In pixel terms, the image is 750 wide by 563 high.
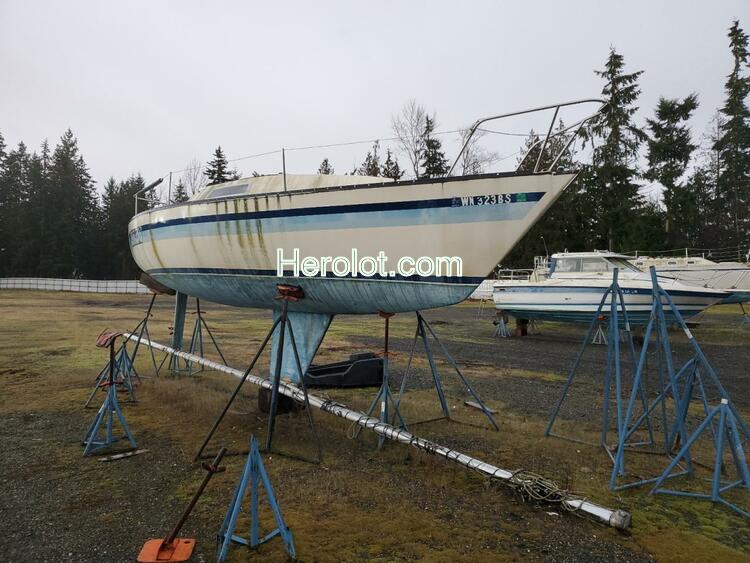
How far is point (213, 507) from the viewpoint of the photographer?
3.90m

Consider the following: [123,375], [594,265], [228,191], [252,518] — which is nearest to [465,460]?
[252,518]

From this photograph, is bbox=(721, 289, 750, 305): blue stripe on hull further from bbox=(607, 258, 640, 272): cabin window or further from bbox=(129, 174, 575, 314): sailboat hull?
bbox=(129, 174, 575, 314): sailboat hull

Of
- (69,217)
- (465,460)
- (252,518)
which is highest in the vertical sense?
(69,217)

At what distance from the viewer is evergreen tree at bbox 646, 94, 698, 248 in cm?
3438

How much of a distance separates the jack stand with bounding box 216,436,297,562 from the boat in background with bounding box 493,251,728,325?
41.4 ft

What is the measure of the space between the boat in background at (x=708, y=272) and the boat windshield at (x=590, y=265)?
1.99 m

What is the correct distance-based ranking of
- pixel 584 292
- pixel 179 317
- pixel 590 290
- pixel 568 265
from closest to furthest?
1. pixel 179 317
2. pixel 590 290
3. pixel 584 292
4. pixel 568 265

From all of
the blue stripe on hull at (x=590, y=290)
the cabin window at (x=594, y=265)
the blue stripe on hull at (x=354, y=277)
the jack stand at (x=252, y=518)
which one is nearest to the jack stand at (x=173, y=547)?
the jack stand at (x=252, y=518)

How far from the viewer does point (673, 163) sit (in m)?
35.8

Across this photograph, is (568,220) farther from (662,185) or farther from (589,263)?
(589,263)

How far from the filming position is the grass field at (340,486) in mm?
3365

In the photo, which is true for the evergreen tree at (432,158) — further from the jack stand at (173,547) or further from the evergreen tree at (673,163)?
the jack stand at (173,547)

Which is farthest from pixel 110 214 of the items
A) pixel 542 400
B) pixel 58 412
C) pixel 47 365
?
pixel 542 400

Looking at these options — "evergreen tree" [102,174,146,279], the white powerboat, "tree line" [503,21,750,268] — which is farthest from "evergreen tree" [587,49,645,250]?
"evergreen tree" [102,174,146,279]
